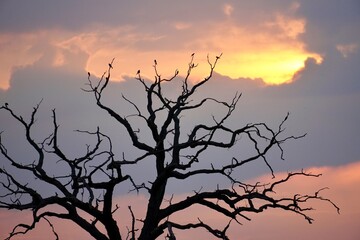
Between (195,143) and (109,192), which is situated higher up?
(195,143)

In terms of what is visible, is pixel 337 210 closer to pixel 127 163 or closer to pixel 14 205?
pixel 127 163

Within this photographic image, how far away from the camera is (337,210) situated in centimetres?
1638

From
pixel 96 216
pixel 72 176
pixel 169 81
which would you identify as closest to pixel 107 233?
pixel 96 216

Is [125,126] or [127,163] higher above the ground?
[125,126]

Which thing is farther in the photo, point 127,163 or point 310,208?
point 310,208

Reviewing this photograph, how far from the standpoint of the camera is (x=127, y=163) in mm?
15516

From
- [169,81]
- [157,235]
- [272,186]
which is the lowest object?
[157,235]

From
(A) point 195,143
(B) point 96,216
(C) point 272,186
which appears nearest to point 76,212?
(B) point 96,216

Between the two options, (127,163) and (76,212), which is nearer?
(127,163)

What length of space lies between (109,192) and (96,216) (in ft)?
3.35

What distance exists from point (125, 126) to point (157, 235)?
3001mm

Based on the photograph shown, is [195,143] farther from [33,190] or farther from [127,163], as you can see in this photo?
[33,190]

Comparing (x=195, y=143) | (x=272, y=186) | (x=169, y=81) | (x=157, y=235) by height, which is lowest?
(x=157, y=235)

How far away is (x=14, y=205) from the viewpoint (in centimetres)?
1658
